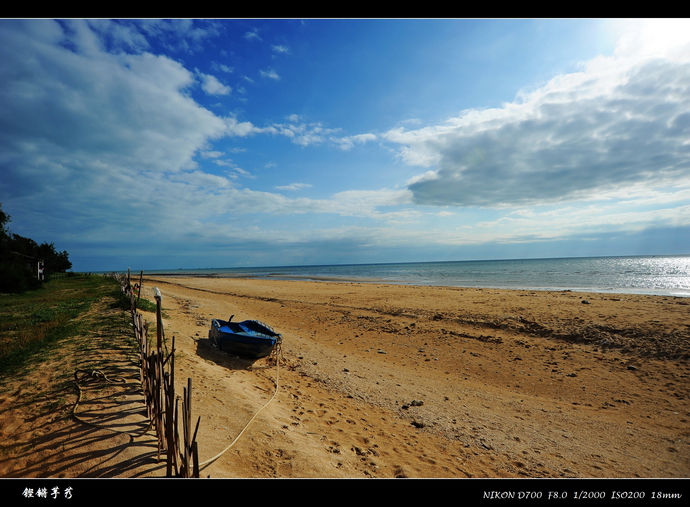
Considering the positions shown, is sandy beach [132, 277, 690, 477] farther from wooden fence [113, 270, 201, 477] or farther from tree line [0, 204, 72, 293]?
tree line [0, 204, 72, 293]

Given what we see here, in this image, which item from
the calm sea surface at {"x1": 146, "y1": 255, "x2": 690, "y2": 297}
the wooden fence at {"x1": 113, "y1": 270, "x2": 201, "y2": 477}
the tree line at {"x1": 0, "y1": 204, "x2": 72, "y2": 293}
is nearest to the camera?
the wooden fence at {"x1": 113, "y1": 270, "x2": 201, "y2": 477}

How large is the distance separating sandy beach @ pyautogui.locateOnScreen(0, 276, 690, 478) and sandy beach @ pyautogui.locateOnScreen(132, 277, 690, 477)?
33 millimetres

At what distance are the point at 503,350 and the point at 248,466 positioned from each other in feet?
29.8

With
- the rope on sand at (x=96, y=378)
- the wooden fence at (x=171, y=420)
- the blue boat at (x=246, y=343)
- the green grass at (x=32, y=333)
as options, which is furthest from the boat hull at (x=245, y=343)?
the green grass at (x=32, y=333)

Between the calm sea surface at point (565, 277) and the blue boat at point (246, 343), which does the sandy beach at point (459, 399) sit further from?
the calm sea surface at point (565, 277)

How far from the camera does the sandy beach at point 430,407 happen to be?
12.6ft

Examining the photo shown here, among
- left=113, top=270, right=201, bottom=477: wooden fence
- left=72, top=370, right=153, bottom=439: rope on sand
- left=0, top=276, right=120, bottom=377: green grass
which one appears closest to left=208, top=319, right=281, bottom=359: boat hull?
left=72, top=370, right=153, bottom=439: rope on sand

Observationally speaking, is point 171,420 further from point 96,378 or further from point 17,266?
point 17,266

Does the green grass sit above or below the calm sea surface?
above

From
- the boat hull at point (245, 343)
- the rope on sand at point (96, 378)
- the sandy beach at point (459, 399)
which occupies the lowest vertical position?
the sandy beach at point (459, 399)

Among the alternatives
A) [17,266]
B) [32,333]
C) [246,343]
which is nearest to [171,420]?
[246,343]

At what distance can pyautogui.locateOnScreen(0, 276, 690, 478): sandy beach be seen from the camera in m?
3.83

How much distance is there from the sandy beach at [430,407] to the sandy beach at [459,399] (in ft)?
0.11

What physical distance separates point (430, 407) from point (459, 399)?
3.10ft
